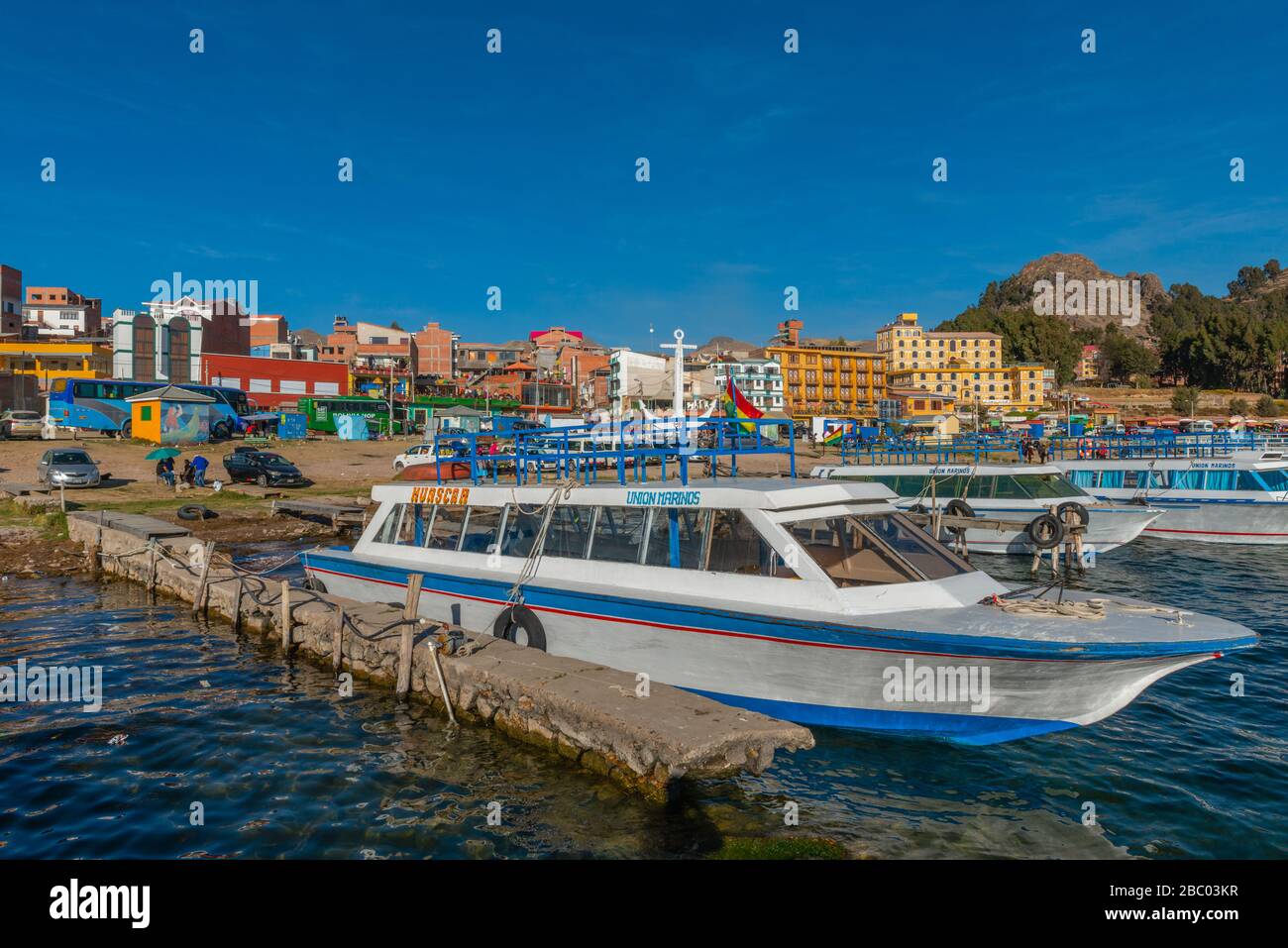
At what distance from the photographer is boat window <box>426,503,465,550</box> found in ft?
48.2

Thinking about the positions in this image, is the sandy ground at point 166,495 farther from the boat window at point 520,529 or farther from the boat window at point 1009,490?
the boat window at point 1009,490

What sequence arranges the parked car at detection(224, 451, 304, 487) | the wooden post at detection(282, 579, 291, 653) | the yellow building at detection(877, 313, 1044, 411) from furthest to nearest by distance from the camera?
the yellow building at detection(877, 313, 1044, 411) < the parked car at detection(224, 451, 304, 487) < the wooden post at detection(282, 579, 291, 653)

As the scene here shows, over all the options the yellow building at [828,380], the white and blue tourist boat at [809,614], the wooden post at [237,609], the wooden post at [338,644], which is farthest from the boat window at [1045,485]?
the yellow building at [828,380]

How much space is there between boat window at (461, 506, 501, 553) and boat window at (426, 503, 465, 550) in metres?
0.25

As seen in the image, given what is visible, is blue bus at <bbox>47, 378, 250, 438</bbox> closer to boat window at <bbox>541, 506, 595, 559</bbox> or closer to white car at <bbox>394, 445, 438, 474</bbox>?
white car at <bbox>394, 445, 438, 474</bbox>

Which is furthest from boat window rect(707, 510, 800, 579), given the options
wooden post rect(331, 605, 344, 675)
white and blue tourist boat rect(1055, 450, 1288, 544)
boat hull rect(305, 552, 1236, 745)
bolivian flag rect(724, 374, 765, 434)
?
white and blue tourist boat rect(1055, 450, 1288, 544)

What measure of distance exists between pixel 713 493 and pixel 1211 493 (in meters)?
27.3

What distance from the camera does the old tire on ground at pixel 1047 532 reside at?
18.7m

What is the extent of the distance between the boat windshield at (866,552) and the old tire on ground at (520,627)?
4.39 m

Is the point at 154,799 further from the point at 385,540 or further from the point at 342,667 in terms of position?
the point at 385,540

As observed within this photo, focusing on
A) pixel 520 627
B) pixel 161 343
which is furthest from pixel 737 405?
pixel 161 343
